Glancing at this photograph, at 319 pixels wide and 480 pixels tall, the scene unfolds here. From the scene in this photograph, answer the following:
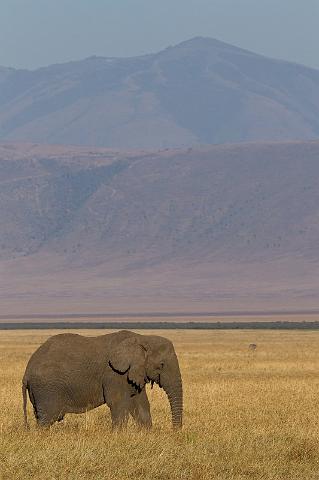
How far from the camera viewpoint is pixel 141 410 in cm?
1956

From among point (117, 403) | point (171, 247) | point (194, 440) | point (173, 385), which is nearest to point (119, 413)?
point (117, 403)

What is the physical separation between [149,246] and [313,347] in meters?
118

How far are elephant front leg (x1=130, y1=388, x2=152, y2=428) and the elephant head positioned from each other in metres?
0.23

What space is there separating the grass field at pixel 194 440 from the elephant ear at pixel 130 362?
748 millimetres

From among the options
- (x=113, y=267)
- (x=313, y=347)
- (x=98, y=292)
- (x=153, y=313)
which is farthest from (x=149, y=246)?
(x=313, y=347)

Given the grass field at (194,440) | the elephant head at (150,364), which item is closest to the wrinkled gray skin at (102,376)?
the elephant head at (150,364)

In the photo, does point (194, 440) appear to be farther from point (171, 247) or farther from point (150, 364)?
point (171, 247)

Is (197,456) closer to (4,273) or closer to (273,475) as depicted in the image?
(273,475)

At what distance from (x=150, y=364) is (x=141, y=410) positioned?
694 millimetres

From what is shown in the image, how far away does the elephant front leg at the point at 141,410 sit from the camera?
19453mm

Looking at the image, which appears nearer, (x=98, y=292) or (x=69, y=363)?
(x=69, y=363)

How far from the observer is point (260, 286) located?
500 feet

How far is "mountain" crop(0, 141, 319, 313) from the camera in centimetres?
15100

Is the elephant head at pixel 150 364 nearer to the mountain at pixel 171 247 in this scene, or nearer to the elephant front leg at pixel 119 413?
the elephant front leg at pixel 119 413
